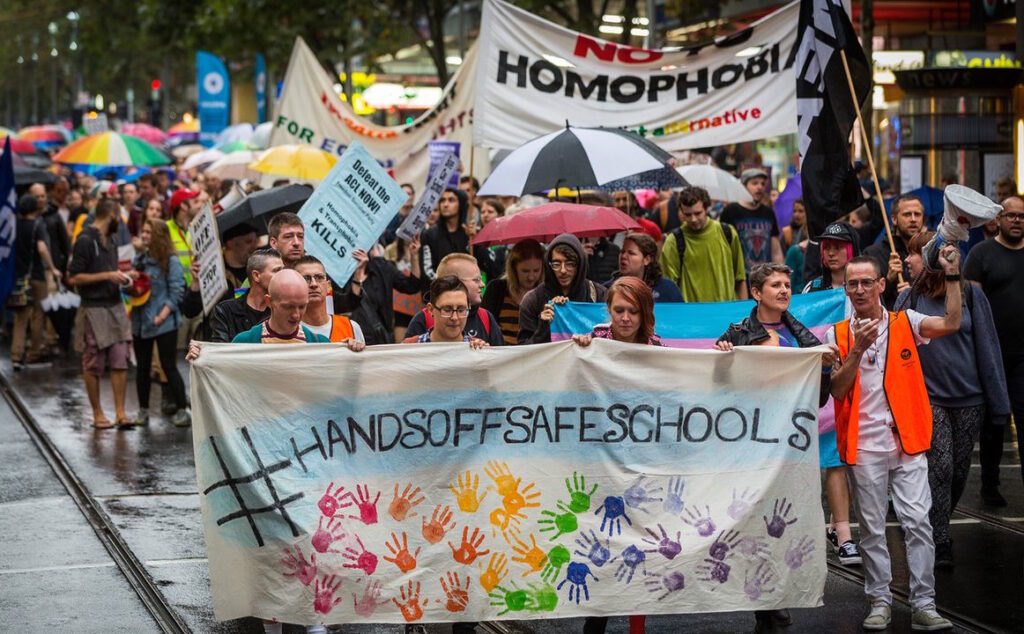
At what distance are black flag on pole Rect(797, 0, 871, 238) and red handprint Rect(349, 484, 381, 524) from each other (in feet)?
11.6

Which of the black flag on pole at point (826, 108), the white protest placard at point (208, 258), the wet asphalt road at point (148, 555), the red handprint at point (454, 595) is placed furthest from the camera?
the white protest placard at point (208, 258)

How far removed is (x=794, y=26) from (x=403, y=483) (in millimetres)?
6687

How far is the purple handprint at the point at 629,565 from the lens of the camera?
22.2 ft

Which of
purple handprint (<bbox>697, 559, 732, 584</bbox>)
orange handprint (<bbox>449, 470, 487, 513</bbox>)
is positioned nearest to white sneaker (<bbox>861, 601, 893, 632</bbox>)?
purple handprint (<bbox>697, 559, 732, 584</bbox>)

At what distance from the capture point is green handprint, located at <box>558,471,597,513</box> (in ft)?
22.3

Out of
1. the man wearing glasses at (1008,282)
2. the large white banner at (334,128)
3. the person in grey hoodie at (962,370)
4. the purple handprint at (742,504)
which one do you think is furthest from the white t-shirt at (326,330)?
the large white banner at (334,128)

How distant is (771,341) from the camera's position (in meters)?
7.32

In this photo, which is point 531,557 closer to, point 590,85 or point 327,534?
point 327,534

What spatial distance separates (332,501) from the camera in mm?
6680

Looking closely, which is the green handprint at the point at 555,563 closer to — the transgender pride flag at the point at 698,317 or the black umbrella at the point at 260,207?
the transgender pride flag at the point at 698,317

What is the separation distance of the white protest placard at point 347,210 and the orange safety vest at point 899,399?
3096 mm

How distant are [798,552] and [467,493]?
139 centimetres

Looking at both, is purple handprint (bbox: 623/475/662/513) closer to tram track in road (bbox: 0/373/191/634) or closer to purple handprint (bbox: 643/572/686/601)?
purple handprint (bbox: 643/572/686/601)

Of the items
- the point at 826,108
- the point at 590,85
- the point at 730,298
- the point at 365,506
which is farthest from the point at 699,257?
the point at 365,506
